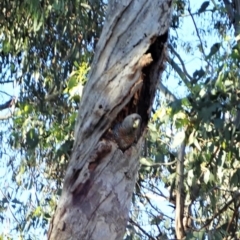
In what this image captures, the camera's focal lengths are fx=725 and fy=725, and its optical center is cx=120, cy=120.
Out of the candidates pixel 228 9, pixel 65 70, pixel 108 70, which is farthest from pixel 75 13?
pixel 108 70

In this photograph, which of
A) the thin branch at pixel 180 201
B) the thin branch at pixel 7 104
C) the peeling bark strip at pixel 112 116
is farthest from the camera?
the thin branch at pixel 7 104

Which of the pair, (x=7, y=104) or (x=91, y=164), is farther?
(x=7, y=104)

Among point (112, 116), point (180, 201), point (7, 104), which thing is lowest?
point (112, 116)

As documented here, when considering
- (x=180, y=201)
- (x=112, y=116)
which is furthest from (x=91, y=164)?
(x=180, y=201)

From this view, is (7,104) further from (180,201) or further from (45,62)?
(180,201)

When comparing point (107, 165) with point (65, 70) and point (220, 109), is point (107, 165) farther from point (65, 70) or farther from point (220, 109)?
point (65, 70)

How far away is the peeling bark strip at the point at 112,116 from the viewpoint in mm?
1947

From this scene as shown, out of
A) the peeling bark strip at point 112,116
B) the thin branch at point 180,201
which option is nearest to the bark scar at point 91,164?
the peeling bark strip at point 112,116

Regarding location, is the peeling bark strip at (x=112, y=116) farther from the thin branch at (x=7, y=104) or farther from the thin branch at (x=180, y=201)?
the thin branch at (x=7, y=104)

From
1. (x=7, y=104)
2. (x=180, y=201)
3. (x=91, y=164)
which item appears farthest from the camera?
(x=7, y=104)

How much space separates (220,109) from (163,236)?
121cm

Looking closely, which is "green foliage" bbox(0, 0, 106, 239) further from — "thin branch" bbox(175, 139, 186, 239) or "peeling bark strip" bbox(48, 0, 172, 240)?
"peeling bark strip" bbox(48, 0, 172, 240)

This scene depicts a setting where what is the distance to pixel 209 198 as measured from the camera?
4.81 meters

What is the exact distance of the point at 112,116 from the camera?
2.05m
